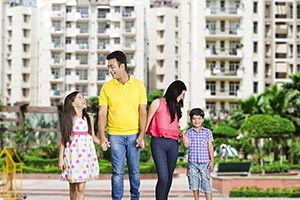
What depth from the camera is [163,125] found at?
8469mm

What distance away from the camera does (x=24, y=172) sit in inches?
1079

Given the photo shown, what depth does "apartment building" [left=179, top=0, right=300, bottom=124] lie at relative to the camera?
1944 inches

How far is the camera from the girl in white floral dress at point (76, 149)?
26.5 ft

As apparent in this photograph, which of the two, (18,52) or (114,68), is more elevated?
(18,52)

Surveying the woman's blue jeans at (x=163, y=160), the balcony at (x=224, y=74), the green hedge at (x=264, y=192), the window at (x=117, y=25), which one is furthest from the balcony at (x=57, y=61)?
the woman's blue jeans at (x=163, y=160)

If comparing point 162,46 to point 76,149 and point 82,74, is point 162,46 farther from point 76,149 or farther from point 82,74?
point 76,149

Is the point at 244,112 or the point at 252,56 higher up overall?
the point at 252,56

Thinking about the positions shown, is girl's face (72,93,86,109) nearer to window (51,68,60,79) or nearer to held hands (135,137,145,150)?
held hands (135,137,145,150)

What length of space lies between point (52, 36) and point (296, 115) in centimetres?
2538

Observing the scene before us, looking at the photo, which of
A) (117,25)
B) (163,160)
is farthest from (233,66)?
(163,160)

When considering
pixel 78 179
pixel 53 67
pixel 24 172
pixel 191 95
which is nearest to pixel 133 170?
pixel 78 179

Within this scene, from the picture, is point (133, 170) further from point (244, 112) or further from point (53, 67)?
point (53, 67)

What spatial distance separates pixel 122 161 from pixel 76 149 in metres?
0.51

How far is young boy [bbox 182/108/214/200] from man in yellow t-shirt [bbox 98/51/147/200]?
119 centimetres
